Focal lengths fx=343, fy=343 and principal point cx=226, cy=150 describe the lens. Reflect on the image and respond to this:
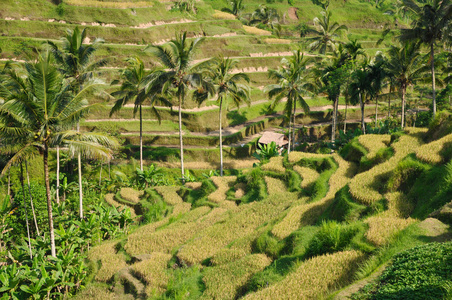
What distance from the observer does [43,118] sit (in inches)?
438

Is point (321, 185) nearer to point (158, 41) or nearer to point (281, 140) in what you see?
point (281, 140)

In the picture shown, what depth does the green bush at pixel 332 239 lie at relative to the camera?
8.33 m

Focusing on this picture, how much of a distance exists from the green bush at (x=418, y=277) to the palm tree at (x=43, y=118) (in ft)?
28.3

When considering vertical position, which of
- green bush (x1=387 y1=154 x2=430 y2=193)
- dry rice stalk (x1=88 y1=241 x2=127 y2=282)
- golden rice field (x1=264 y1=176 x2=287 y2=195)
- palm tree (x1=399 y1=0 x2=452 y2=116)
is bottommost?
dry rice stalk (x1=88 y1=241 x2=127 y2=282)

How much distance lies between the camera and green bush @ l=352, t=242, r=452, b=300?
5000mm

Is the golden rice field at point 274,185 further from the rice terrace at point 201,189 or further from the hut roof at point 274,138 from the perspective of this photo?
the hut roof at point 274,138

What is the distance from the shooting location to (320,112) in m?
43.8

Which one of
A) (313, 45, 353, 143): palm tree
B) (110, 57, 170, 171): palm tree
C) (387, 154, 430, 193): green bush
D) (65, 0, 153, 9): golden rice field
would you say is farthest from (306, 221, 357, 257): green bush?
(65, 0, 153, 9): golden rice field

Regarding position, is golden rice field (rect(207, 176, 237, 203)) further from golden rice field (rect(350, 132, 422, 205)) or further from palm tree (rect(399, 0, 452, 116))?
palm tree (rect(399, 0, 452, 116))

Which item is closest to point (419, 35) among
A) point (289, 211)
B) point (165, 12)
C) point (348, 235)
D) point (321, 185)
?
point (321, 185)

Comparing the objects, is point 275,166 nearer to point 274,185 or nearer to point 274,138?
point 274,185

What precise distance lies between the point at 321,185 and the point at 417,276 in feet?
30.4

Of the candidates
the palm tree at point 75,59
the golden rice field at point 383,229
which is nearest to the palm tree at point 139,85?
the palm tree at point 75,59

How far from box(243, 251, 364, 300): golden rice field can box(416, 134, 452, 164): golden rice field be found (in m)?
4.77
